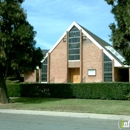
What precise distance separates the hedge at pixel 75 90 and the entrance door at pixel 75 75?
13.5m

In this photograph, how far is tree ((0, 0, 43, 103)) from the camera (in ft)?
59.3

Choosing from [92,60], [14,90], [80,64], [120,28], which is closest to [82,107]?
[120,28]

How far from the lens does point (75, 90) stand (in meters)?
24.5

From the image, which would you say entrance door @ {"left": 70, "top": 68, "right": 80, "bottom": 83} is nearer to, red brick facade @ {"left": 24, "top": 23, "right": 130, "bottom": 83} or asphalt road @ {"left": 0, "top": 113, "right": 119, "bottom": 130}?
red brick facade @ {"left": 24, "top": 23, "right": 130, "bottom": 83}

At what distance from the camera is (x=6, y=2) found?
60.8 feet

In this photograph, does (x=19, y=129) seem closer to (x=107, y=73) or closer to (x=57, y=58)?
(x=107, y=73)

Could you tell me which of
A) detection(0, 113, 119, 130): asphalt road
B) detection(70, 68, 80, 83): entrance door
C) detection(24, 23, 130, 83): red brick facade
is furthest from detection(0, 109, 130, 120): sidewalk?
detection(70, 68, 80, 83): entrance door

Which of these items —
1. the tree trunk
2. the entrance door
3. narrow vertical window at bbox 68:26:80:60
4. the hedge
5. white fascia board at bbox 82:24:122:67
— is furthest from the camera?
the entrance door

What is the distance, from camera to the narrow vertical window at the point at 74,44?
3922 cm

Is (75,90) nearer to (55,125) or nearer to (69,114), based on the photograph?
(69,114)

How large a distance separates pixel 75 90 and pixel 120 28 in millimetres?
10377

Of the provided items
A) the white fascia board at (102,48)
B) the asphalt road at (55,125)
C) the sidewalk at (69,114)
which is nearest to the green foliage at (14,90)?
the sidewalk at (69,114)

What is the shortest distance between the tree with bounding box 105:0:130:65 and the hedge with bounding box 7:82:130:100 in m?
7.30

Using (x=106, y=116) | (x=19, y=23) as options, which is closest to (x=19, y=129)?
(x=106, y=116)
